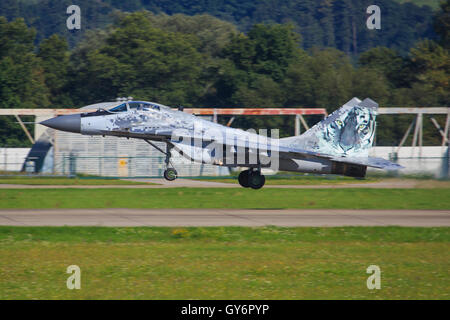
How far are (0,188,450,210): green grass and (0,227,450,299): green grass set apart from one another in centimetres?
776

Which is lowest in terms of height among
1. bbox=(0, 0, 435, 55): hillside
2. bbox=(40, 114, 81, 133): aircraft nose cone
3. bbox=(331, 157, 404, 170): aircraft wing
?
bbox=(331, 157, 404, 170): aircraft wing

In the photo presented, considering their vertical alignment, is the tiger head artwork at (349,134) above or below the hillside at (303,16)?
below

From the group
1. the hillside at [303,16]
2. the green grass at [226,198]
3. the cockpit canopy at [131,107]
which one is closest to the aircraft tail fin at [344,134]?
the green grass at [226,198]

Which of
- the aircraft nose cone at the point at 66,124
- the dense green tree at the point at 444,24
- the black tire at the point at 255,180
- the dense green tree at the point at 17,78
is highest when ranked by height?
the dense green tree at the point at 444,24

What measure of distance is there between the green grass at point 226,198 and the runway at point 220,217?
6.65 feet

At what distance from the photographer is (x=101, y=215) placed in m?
24.5

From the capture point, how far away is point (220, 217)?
2455 centimetres

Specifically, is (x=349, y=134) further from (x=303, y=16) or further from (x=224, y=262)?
(x=303, y=16)

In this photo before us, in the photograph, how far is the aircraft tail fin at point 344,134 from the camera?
1086 inches

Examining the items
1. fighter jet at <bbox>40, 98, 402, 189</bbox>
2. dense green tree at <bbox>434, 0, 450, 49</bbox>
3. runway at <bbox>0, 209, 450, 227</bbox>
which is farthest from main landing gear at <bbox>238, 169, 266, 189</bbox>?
dense green tree at <bbox>434, 0, 450, 49</bbox>

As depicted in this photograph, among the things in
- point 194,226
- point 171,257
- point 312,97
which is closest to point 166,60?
point 312,97

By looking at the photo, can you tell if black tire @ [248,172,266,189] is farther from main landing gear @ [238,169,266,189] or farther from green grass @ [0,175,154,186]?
green grass @ [0,175,154,186]

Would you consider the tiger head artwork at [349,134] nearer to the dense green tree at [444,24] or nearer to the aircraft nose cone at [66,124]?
the aircraft nose cone at [66,124]

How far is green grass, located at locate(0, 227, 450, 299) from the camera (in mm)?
13594
